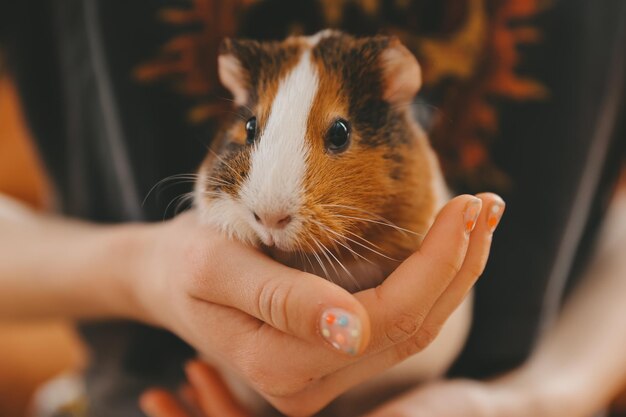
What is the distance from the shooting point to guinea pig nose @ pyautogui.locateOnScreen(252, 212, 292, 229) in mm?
457

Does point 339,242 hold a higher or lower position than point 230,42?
lower

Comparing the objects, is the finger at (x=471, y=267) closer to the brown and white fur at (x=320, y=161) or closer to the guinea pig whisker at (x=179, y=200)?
the brown and white fur at (x=320, y=161)

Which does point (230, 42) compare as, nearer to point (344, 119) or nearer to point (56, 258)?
point (344, 119)

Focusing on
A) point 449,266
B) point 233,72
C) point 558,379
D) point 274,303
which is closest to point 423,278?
point 449,266

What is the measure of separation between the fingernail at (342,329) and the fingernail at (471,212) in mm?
115

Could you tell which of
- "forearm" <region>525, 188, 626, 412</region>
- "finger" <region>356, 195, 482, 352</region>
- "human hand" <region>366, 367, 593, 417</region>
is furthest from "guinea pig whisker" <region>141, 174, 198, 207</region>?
"forearm" <region>525, 188, 626, 412</region>

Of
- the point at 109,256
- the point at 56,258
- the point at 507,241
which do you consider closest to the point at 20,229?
the point at 56,258

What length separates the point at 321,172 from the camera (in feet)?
1.55

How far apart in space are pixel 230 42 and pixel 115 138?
324 mm

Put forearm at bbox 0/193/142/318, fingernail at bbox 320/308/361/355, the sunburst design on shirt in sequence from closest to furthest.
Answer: fingernail at bbox 320/308/361/355
the sunburst design on shirt
forearm at bbox 0/193/142/318

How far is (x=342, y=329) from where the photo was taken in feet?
1.39

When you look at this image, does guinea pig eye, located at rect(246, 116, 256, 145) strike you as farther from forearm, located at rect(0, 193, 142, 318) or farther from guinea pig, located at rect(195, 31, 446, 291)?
forearm, located at rect(0, 193, 142, 318)

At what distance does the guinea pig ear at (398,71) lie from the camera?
0.45 m

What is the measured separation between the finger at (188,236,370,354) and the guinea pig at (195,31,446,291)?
2 centimetres
